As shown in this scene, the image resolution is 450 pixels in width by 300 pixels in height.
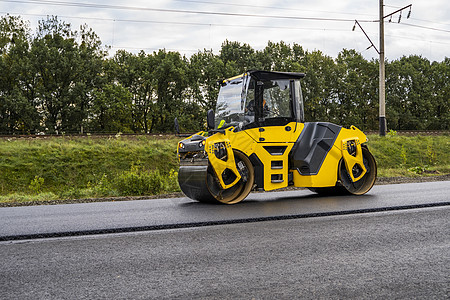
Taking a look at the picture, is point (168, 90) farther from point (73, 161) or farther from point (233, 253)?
point (233, 253)

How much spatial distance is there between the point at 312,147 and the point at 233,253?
4395 mm

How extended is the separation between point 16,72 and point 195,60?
51.9 feet

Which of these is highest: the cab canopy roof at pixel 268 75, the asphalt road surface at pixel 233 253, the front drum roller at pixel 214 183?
the cab canopy roof at pixel 268 75

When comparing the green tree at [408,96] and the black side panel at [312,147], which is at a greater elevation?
the green tree at [408,96]

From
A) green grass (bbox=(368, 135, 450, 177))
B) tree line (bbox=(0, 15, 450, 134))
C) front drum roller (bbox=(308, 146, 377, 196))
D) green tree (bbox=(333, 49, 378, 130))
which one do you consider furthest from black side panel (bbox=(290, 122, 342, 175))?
green tree (bbox=(333, 49, 378, 130))

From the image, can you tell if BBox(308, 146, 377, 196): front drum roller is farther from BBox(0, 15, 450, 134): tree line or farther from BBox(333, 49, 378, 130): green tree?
BBox(333, 49, 378, 130): green tree

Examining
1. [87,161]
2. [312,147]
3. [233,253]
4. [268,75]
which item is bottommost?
[87,161]

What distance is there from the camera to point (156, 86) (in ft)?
133

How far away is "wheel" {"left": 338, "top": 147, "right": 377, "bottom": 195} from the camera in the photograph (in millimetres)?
8961

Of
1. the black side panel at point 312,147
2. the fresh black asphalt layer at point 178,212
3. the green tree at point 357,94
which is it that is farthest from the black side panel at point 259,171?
the green tree at point 357,94

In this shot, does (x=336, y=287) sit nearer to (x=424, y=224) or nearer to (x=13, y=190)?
(x=424, y=224)

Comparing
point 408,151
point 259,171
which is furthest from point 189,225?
point 408,151

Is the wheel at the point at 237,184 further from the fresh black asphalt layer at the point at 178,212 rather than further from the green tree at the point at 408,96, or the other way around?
the green tree at the point at 408,96

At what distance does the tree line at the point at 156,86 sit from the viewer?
35500 millimetres
